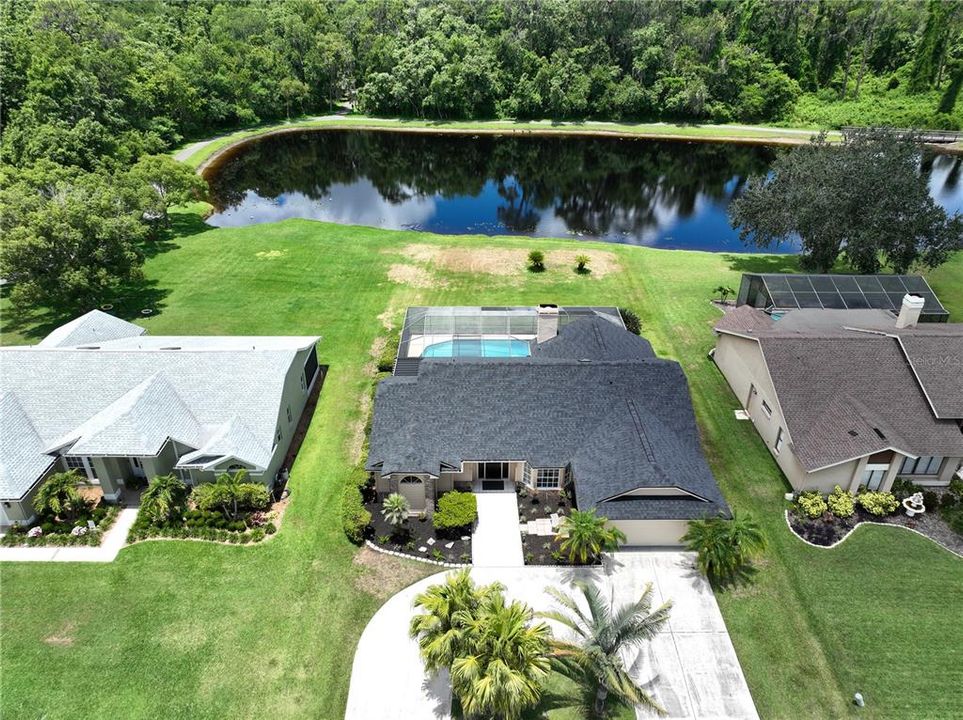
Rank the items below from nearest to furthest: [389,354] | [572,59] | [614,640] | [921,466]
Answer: [614,640] < [921,466] < [389,354] < [572,59]

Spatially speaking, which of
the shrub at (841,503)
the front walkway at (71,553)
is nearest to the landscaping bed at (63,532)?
the front walkway at (71,553)

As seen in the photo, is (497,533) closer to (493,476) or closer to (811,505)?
(493,476)

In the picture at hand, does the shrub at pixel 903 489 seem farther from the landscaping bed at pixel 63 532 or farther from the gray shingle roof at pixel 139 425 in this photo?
the landscaping bed at pixel 63 532

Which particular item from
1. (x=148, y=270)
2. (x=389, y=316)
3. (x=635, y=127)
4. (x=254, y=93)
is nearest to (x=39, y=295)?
(x=148, y=270)

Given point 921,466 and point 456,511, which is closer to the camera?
point 456,511

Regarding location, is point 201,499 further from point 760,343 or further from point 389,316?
point 760,343

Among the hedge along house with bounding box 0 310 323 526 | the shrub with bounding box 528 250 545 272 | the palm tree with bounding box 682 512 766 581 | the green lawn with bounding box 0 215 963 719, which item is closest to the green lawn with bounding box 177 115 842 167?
the shrub with bounding box 528 250 545 272

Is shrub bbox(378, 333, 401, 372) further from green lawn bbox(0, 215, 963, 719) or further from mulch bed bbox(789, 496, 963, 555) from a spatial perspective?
mulch bed bbox(789, 496, 963, 555)

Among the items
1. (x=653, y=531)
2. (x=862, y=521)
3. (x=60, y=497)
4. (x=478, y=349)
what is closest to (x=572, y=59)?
(x=478, y=349)
